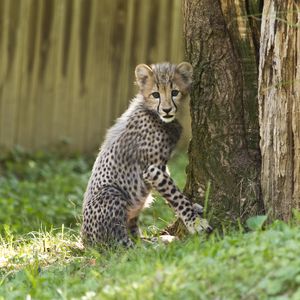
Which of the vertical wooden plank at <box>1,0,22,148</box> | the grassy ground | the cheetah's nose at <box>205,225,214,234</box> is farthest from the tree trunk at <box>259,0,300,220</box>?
the vertical wooden plank at <box>1,0,22,148</box>

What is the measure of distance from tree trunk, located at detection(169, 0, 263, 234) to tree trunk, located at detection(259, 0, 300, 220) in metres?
0.29

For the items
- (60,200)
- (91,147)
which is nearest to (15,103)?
(91,147)

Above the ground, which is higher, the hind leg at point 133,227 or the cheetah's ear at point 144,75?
the cheetah's ear at point 144,75

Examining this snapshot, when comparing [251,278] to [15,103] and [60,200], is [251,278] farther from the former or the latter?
[15,103]

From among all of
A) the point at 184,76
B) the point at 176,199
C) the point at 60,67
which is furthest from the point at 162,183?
the point at 60,67

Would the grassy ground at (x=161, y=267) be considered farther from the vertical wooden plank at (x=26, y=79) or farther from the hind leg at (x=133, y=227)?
the vertical wooden plank at (x=26, y=79)

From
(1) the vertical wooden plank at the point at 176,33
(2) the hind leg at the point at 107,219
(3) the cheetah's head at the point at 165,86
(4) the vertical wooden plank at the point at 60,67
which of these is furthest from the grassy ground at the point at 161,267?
(1) the vertical wooden plank at the point at 176,33

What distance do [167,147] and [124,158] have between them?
0.31 meters

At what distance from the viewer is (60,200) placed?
30.3 ft

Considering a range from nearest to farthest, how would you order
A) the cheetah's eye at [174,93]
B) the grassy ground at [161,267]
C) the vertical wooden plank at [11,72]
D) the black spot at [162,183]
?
the grassy ground at [161,267] < the black spot at [162,183] < the cheetah's eye at [174,93] < the vertical wooden plank at [11,72]

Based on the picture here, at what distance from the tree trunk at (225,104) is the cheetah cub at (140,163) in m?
0.16

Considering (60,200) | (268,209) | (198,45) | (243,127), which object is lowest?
(60,200)

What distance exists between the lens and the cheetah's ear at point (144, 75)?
645cm

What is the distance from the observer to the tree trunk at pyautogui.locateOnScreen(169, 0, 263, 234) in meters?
6.05
